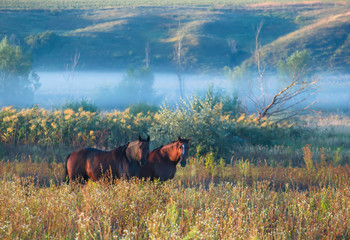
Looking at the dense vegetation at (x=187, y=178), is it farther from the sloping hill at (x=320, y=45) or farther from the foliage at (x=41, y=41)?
the sloping hill at (x=320, y=45)

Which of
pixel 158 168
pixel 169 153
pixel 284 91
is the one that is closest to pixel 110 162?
pixel 158 168

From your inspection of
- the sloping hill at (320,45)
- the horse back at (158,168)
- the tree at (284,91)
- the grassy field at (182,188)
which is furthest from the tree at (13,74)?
the sloping hill at (320,45)

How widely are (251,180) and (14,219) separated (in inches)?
294

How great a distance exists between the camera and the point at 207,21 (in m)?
125

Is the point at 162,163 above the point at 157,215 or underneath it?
underneath

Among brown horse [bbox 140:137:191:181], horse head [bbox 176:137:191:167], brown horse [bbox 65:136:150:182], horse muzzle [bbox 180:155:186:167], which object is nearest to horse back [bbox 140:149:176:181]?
brown horse [bbox 140:137:191:181]

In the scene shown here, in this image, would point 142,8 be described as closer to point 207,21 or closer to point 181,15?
point 181,15

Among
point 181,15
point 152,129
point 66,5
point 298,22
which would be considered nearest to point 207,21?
point 181,15

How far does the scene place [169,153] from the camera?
9.68 meters

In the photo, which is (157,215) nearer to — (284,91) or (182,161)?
(182,161)

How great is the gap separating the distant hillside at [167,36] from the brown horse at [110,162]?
3296 inches

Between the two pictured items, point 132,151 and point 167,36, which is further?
point 167,36

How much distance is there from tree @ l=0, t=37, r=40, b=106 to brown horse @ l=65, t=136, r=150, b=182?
4771 centimetres

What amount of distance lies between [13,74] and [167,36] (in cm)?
6662
